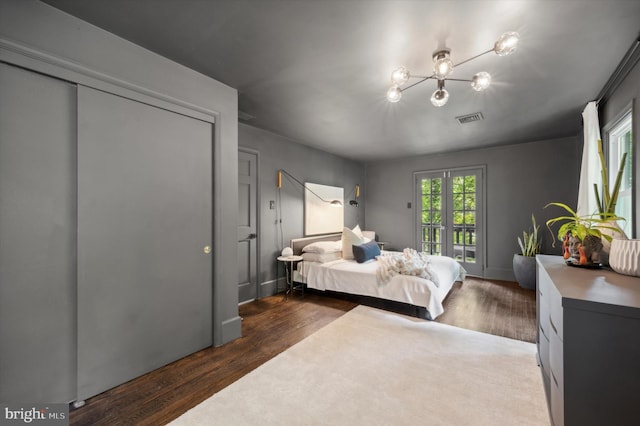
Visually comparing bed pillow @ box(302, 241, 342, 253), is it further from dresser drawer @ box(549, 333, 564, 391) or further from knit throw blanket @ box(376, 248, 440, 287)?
dresser drawer @ box(549, 333, 564, 391)

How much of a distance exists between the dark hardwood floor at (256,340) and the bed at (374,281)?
0.22m

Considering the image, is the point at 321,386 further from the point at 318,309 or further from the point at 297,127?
the point at 297,127

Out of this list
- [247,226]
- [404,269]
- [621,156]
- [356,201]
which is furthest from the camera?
[356,201]

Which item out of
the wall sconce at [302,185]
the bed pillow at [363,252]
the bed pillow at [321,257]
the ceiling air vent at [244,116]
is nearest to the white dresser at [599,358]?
the bed pillow at [363,252]

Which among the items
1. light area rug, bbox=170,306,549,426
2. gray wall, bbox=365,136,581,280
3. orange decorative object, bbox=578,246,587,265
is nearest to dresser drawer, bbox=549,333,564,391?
light area rug, bbox=170,306,549,426

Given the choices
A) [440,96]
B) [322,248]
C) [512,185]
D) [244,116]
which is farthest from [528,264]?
[244,116]

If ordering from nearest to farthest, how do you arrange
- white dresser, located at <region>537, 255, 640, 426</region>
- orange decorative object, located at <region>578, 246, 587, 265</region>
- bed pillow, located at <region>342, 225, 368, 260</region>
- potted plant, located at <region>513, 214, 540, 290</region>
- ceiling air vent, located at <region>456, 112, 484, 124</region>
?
white dresser, located at <region>537, 255, 640, 426</region>, orange decorative object, located at <region>578, 246, 587, 265</region>, ceiling air vent, located at <region>456, 112, 484, 124</region>, potted plant, located at <region>513, 214, 540, 290</region>, bed pillow, located at <region>342, 225, 368, 260</region>

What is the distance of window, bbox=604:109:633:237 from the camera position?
248cm

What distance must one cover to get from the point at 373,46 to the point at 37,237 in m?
2.62

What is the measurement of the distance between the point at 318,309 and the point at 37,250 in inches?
109

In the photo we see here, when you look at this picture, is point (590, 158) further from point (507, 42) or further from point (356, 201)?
point (356, 201)

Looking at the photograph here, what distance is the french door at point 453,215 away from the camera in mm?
5336

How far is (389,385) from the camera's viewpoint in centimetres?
196

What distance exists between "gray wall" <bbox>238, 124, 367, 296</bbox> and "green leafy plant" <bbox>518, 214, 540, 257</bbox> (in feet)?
11.7
